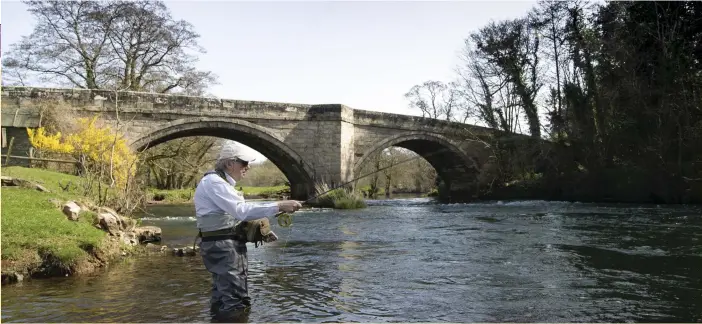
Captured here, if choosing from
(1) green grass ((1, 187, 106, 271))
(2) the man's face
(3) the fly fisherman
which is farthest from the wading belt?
(1) green grass ((1, 187, 106, 271))

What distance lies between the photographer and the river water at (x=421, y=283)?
4.62 meters

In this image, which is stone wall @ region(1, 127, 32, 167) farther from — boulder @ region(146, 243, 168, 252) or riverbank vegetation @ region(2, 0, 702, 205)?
boulder @ region(146, 243, 168, 252)

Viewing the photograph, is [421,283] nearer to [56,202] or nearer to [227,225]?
[227,225]

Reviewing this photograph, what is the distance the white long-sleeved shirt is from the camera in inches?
159

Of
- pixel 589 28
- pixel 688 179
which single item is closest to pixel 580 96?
pixel 589 28

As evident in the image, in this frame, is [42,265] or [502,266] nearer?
[42,265]

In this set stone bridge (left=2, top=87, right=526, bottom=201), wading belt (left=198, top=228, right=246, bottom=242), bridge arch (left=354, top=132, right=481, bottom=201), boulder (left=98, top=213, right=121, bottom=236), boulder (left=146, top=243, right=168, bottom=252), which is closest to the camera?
wading belt (left=198, top=228, right=246, bottom=242)

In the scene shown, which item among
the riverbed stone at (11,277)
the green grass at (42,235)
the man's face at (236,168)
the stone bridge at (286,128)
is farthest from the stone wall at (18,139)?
the man's face at (236,168)

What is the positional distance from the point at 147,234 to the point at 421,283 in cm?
608

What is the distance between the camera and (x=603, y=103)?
23.6 meters

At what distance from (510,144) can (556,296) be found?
25.1 meters

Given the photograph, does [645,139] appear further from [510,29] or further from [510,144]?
[510,29]

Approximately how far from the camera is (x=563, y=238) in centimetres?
1005

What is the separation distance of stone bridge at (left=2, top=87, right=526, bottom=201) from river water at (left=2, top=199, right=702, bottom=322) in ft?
35.3
